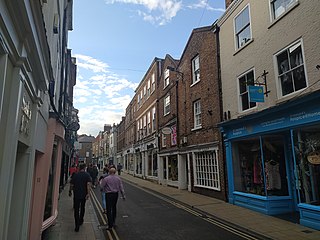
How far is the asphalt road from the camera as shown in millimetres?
7086

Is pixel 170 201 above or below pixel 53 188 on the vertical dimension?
below

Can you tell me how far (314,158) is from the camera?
810 centimetres

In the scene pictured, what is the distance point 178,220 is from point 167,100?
14.0 metres

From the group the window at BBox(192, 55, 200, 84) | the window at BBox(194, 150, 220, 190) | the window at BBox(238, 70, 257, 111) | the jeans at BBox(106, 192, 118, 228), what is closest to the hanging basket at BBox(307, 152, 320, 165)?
the window at BBox(238, 70, 257, 111)

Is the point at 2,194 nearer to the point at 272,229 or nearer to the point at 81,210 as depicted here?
the point at 81,210

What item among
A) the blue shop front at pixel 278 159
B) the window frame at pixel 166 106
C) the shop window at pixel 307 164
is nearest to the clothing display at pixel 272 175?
the blue shop front at pixel 278 159

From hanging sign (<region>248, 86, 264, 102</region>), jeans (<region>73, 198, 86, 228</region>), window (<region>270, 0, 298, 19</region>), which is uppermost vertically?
window (<region>270, 0, 298, 19</region>)

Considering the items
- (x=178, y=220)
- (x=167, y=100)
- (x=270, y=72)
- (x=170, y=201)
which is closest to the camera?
(x=178, y=220)

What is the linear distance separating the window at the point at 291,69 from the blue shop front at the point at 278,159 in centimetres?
86

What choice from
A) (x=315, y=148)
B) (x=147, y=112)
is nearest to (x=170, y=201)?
(x=315, y=148)

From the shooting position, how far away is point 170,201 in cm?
1348

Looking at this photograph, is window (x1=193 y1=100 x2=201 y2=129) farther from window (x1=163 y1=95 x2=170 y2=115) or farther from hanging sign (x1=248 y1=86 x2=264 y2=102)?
hanging sign (x1=248 y1=86 x2=264 y2=102)

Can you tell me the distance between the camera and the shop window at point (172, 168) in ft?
63.8

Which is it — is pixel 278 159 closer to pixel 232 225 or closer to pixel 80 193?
pixel 232 225
